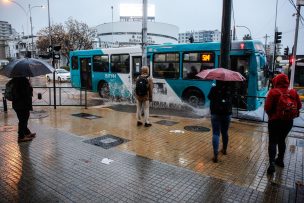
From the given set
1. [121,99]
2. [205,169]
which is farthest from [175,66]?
[205,169]

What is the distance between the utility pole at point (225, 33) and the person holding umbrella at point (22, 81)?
16.8ft

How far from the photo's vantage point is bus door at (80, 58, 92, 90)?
17770 mm

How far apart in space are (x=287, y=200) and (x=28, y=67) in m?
6.39

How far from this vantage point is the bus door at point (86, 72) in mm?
17770

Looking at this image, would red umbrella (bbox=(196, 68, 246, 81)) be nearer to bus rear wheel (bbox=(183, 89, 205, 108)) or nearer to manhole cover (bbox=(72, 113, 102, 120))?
manhole cover (bbox=(72, 113, 102, 120))

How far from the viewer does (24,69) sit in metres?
6.97

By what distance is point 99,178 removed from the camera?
16.9 feet

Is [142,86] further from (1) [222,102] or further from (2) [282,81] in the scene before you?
(2) [282,81]

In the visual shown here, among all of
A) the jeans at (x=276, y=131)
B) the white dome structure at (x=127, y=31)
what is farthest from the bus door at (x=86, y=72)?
the white dome structure at (x=127, y=31)

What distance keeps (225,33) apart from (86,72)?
11.7 metres

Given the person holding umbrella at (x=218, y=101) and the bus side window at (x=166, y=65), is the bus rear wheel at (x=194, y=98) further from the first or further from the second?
the person holding umbrella at (x=218, y=101)

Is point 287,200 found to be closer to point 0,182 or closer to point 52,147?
point 0,182

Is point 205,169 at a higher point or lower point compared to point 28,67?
lower

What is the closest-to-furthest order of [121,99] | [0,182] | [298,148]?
[0,182] → [298,148] → [121,99]
